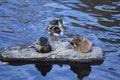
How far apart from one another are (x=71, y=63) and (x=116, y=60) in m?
1.43

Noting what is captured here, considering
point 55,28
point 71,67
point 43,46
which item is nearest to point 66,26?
point 55,28

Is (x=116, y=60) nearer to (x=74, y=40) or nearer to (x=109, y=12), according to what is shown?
(x=74, y=40)

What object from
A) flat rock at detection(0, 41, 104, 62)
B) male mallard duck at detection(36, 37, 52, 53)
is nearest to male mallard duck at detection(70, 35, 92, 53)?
flat rock at detection(0, 41, 104, 62)

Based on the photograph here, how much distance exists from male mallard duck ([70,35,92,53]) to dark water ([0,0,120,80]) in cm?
53

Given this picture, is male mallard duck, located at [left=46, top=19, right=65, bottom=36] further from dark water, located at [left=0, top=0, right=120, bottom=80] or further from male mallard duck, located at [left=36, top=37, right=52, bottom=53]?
male mallard duck, located at [left=36, top=37, right=52, bottom=53]

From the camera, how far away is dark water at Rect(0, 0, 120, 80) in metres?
11.5

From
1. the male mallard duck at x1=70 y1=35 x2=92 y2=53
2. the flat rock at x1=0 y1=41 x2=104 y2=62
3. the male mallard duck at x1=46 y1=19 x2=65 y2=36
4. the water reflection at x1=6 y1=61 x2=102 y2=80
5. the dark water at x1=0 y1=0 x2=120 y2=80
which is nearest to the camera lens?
the dark water at x1=0 y1=0 x2=120 y2=80

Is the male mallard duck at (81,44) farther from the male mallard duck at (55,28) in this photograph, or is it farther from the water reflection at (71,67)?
the male mallard duck at (55,28)

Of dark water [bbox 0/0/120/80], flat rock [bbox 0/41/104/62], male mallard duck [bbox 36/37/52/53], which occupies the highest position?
male mallard duck [bbox 36/37/52/53]

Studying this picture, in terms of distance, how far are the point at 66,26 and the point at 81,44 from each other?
11.1 feet

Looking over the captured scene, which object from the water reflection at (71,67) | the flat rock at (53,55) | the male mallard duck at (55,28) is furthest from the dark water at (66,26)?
the male mallard duck at (55,28)

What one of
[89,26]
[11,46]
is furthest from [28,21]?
[11,46]

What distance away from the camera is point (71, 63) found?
12.0 metres

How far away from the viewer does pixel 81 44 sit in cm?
1216
